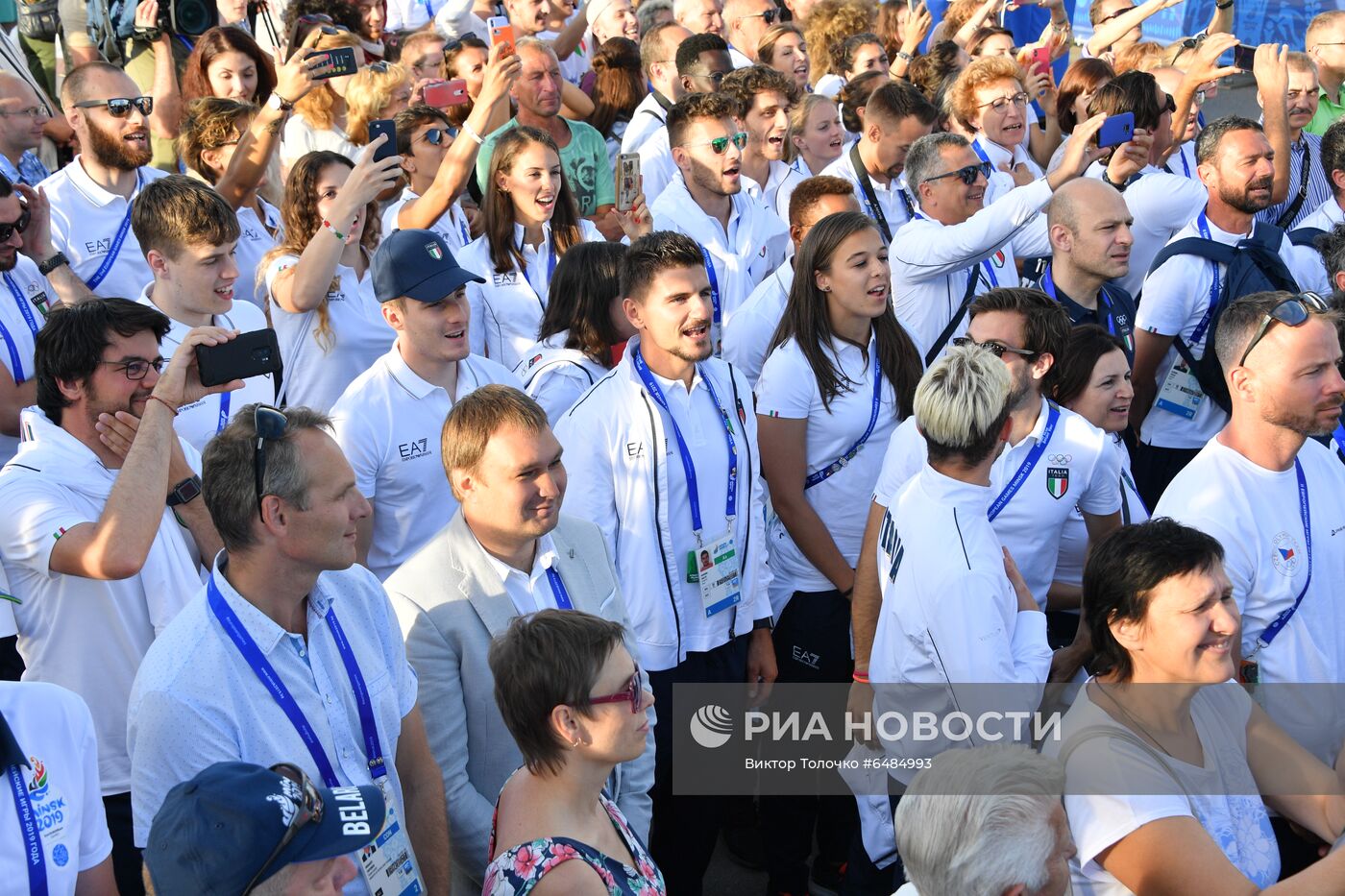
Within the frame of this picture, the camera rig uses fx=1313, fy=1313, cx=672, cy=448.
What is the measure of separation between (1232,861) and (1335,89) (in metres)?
7.39

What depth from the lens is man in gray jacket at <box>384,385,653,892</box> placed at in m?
3.18

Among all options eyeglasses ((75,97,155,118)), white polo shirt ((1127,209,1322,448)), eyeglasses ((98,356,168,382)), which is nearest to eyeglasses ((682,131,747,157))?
white polo shirt ((1127,209,1322,448))

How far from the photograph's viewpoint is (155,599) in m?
3.31

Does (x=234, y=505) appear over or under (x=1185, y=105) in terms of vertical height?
under

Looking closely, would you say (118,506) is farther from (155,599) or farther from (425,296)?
(425,296)

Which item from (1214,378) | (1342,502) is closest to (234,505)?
(1342,502)

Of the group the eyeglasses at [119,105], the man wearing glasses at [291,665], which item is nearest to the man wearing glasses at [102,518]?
the man wearing glasses at [291,665]

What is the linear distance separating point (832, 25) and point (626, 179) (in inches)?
178

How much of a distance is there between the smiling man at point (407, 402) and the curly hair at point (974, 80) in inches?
168

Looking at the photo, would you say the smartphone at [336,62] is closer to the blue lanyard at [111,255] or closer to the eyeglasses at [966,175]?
the blue lanyard at [111,255]

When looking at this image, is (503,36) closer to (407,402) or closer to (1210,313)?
(407,402)

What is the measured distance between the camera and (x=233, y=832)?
84.4 inches

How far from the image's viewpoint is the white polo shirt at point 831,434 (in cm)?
456

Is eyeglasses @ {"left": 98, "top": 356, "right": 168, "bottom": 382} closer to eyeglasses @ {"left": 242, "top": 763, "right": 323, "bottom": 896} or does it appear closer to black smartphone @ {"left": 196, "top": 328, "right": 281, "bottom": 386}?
black smartphone @ {"left": 196, "top": 328, "right": 281, "bottom": 386}
